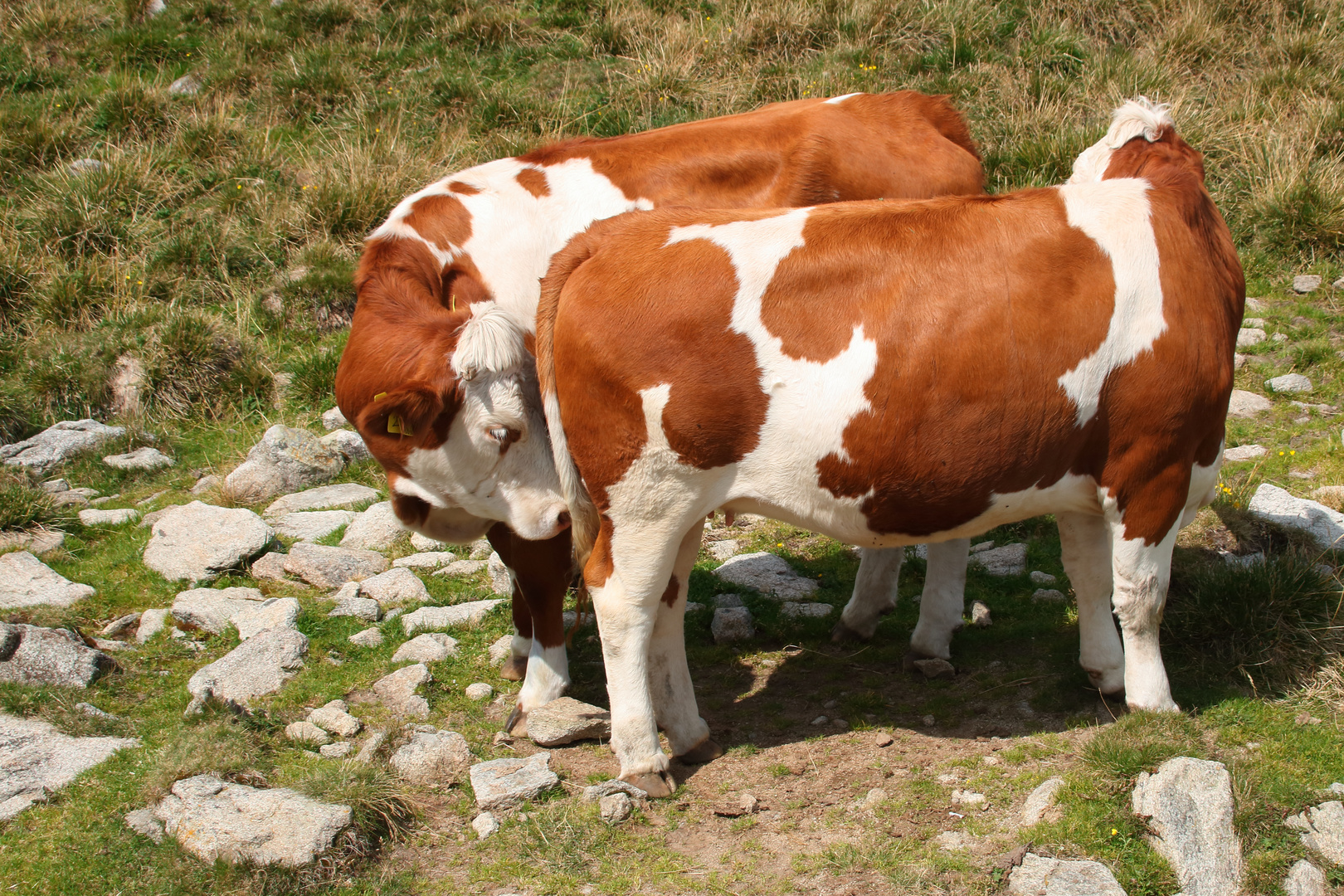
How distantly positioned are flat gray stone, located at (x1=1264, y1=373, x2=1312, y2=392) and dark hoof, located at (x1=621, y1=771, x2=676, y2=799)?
500 cm

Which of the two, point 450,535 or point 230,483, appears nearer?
point 450,535

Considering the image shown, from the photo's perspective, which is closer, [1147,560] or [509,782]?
[1147,560]

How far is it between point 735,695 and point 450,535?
1.44m

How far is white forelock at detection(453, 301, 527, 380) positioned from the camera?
153 inches

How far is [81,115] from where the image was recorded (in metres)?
11.2

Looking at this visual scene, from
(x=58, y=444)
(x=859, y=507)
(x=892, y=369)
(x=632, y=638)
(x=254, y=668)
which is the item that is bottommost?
(x=58, y=444)

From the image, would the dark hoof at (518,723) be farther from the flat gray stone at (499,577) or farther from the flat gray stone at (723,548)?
the flat gray stone at (723,548)

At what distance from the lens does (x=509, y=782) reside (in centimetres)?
394

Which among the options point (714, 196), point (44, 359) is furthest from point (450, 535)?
point (44, 359)

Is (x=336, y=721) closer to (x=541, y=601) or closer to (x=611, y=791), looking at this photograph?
(x=541, y=601)

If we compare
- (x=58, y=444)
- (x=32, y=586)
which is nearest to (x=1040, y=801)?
(x=32, y=586)

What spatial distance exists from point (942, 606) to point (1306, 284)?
4.79m

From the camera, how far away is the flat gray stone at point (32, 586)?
560 cm

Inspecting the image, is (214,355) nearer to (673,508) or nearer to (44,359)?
(44,359)
